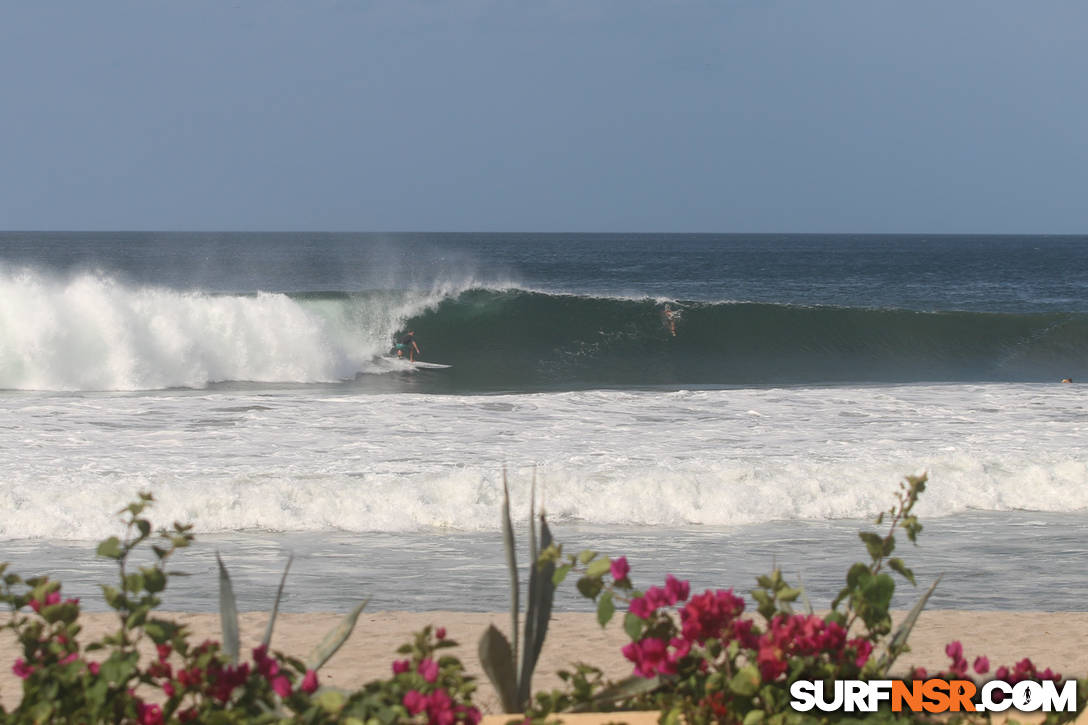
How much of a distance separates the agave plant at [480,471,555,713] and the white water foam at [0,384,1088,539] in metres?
4.93

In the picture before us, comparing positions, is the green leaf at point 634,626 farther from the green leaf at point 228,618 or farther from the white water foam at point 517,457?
the white water foam at point 517,457

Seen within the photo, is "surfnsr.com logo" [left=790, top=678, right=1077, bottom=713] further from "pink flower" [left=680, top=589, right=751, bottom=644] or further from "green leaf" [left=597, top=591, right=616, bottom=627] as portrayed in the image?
"green leaf" [left=597, top=591, right=616, bottom=627]

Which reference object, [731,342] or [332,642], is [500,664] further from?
[731,342]


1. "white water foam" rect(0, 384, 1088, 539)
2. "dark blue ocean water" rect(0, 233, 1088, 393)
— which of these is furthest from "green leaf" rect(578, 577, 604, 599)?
"dark blue ocean water" rect(0, 233, 1088, 393)

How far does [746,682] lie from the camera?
2.52 meters

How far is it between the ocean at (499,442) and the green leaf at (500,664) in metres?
0.46

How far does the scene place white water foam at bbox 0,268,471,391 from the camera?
17.4 m

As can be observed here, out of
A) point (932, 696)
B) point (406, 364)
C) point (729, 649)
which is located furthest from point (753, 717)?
point (406, 364)

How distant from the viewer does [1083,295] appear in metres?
47.9

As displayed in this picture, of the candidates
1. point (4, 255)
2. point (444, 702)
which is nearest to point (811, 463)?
point (444, 702)

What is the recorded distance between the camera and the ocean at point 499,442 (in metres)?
6.92

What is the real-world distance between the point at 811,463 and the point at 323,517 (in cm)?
421

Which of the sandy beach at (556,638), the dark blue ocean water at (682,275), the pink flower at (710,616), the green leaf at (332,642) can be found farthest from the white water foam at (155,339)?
the pink flower at (710,616)

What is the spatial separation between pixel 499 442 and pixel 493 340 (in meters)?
13.4
